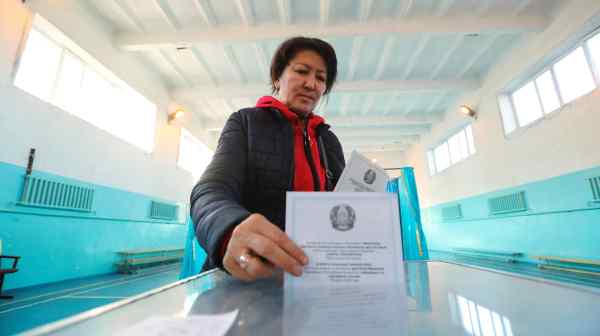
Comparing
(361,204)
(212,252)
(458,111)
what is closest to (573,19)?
(458,111)

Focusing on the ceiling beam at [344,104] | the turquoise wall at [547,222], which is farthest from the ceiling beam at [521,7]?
the ceiling beam at [344,104]

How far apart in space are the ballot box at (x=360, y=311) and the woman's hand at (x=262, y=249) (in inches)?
1.5

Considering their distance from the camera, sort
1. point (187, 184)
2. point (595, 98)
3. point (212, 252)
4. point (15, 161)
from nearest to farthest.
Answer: point (212, 252) < point (15, 161) < point (595, 98) < point (187, 184)

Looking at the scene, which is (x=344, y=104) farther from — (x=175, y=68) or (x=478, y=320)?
(x=478, y=320)

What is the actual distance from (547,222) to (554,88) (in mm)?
1698

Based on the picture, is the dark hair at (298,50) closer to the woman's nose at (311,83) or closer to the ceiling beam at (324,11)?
the woman's nose at (311,83)

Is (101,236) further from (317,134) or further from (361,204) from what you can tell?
(361,204)

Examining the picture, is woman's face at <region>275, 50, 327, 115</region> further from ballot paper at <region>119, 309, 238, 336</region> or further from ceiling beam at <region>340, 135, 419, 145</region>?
ceiling beam at <region>340, 135, 419, 145</region>

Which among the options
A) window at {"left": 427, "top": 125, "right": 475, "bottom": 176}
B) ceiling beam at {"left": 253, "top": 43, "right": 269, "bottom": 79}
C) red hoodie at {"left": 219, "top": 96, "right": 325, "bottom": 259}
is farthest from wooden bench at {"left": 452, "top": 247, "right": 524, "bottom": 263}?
ceiling beam at {"left": 253, "top": 43, "right": 269, "bottom": 79}

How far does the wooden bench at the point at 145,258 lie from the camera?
3.41m

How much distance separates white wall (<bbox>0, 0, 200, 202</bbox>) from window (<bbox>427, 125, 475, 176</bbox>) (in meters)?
5.71

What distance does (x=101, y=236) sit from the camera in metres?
3.22

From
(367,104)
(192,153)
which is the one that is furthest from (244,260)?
(192,153)

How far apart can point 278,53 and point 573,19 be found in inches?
151
